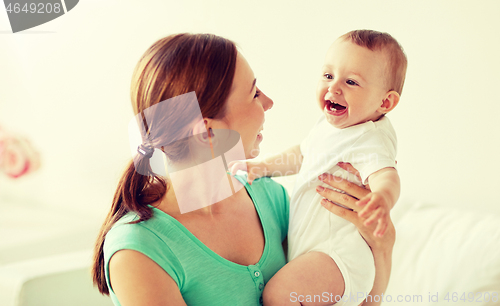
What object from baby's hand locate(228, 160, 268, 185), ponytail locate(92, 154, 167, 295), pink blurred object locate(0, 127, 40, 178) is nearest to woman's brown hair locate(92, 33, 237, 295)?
ponytail locate(92, 154, 167, 295)

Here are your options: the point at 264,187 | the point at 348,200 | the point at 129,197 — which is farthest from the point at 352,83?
the point at 129,197

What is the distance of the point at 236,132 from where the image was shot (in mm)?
907

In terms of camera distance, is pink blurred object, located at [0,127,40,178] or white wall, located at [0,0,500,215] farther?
pink blurred object, located at [0,127,40,178]

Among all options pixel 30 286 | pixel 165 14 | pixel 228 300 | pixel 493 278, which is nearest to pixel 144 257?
pixel 228 300

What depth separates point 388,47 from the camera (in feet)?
3.11

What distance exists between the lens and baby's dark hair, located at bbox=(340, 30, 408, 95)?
0.94 m

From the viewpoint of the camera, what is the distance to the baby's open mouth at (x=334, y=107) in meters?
0.99

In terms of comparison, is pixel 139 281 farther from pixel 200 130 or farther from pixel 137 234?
pixel 200 130

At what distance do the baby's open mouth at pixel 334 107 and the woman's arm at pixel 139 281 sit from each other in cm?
58

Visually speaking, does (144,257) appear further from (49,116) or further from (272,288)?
(49,116)

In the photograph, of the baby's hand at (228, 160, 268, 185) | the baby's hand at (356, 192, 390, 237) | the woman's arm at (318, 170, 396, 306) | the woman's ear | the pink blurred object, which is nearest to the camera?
the baby's hand at (356, 192, 390, 237)

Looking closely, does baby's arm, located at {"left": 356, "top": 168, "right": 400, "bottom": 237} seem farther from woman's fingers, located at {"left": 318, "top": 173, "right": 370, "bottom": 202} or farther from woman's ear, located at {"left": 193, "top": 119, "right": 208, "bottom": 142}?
woman's ear, located at {"left": 193, "top": 119, "right": 208, "bottom": 142}

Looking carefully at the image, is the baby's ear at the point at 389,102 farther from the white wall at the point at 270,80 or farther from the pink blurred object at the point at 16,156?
the pink blurred object at the point at 16,156

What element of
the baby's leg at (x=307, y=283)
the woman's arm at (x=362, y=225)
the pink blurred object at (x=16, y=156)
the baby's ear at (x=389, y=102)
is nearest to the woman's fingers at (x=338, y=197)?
the woman's arm at (x=362, y=225)
